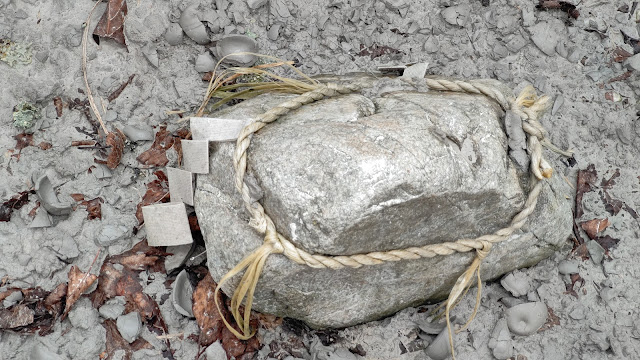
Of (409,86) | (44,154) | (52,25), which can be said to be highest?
(52,25)

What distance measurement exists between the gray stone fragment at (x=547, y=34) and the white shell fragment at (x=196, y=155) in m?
1.86

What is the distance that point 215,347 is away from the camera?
109 inches

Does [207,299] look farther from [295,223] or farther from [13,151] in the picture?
[13,151]

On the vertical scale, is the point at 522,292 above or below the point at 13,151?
below

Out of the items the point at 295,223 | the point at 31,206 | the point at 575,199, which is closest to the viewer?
the point at 295,223

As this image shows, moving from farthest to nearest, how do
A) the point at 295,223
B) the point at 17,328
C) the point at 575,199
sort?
the point at 575,199 < the point at 17,328 < the point at 295,223

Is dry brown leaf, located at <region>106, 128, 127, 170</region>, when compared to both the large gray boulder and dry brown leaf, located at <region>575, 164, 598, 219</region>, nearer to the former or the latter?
the large gray boulder

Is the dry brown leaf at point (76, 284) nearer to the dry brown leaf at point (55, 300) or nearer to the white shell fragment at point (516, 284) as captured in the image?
the dry brown leaf at point (55, 300)

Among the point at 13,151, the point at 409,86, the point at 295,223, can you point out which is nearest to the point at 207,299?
the point at 295,223

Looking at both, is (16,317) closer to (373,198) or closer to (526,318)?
(373,198)

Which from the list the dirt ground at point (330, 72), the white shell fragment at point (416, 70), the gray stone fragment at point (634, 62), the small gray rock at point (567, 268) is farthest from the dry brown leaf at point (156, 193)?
the gray stone fragment at point (634, 62)

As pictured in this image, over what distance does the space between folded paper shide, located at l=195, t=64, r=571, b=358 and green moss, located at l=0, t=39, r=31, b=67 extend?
1.02 metres

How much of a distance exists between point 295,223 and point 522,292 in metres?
1.20

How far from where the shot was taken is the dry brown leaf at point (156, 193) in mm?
2936
